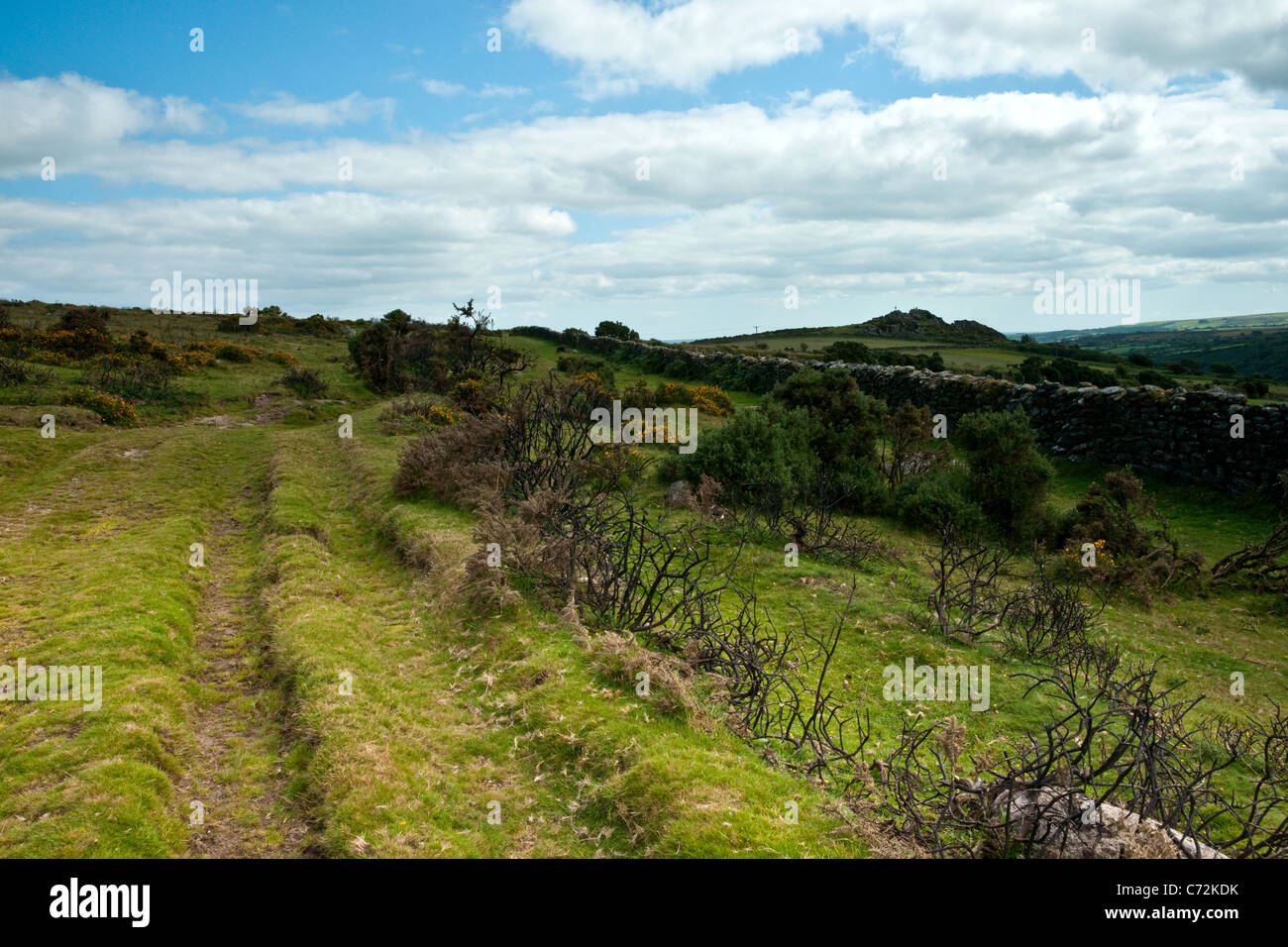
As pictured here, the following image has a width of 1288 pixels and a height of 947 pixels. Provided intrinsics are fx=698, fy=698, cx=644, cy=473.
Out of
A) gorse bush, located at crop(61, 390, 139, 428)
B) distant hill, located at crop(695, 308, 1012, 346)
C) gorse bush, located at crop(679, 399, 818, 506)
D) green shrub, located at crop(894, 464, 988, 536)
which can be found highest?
distant hill, located at crop(695, 308, 1012, 346)

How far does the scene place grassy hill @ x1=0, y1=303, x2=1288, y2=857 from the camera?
6016 mm

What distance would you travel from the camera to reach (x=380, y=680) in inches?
348

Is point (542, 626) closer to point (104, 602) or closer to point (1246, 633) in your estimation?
point (104, 602)

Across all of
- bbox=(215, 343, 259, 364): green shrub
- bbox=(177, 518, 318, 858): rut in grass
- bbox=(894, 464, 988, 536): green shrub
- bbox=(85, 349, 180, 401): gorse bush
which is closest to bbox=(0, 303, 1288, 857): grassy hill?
bbox=(177, 518, 318, 858): rut in grass

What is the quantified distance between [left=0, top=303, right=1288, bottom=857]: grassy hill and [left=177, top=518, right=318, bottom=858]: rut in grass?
31 mm

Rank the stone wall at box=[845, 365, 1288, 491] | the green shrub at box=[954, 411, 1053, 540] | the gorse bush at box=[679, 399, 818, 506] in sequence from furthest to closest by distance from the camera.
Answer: the stone wall at box=[845, 365, 1288, 491], the gorse bush at box=[679, 399, 818, 506], the green shrub at box=[954, 411, 1053, 540]

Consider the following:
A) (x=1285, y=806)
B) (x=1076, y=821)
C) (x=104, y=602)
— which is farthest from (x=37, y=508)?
(x=1285, y=806)

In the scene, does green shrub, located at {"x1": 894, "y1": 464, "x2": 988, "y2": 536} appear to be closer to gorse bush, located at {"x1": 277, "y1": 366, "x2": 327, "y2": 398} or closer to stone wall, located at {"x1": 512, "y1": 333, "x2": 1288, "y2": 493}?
stone wall, located at {"x1": 512, "y1": 333, "x2": 1288, "y2": 493}

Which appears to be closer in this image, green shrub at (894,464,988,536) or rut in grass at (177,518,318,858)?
rut in grass at (177,518,318,858)

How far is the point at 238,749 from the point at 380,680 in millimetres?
1783

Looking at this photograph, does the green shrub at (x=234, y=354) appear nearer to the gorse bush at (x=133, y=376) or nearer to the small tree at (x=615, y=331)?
the gorse bush at (x=133, y=376)

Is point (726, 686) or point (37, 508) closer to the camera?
point (726, 686)

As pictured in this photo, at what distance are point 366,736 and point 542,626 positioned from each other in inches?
122
